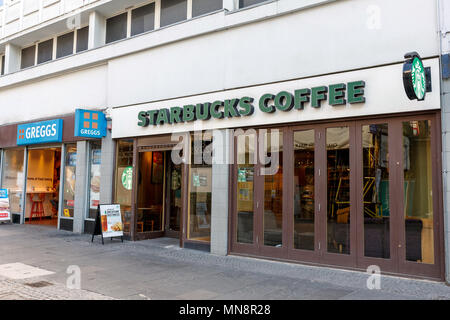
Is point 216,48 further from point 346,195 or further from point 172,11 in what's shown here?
point 346,195

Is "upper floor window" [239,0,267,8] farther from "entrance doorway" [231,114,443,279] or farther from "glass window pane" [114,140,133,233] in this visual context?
"glass window pane" [114,140,133,233]

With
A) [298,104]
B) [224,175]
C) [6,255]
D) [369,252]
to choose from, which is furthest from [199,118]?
[6,255]

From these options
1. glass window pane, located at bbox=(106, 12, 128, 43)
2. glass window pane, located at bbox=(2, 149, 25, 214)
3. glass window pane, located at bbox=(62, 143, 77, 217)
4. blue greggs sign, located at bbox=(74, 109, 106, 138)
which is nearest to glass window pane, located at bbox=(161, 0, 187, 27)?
A: glass window pane, located at bbox=(106, 12, 128, 43)

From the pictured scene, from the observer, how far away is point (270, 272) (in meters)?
7.84

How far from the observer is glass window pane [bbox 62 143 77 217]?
14.0 meters

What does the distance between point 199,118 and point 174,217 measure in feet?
13.4

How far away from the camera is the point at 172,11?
11711 mm

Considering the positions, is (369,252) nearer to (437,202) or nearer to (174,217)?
(437,202)

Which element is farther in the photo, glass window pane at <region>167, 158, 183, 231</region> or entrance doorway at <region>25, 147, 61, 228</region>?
entrance doorway at <region>25, 147, 61, 228</region>

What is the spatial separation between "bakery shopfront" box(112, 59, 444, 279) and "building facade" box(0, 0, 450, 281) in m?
0.03

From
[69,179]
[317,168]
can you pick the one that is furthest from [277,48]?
[69,179]

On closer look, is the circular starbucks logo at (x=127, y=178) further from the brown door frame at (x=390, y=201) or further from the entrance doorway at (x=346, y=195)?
the brown door frame at (x=390, y=201)

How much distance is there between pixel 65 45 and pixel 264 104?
9678 millimetres

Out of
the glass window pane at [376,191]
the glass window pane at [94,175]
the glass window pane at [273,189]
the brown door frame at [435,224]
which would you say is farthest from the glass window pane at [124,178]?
the brown door frame at [435,224]
